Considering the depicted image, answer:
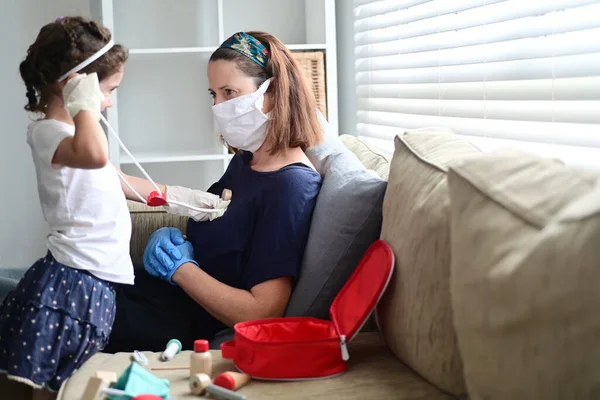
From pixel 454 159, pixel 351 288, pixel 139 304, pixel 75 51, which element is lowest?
pixel 139 304

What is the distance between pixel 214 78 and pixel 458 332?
42.9 inches

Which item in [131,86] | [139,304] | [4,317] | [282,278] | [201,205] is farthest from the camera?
[131,86]

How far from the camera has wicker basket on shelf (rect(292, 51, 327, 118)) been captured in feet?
10.2

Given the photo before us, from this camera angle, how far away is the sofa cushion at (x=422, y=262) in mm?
1374

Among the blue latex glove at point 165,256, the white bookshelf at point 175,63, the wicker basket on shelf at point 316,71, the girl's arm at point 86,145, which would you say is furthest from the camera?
the white bookshelf at point 175,63

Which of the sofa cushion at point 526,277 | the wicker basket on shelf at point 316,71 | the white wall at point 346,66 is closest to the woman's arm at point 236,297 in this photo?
the sofa cushion at point 526,277

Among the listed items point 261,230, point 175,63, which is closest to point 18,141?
point 175,63

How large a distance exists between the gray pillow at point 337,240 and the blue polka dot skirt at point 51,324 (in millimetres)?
449

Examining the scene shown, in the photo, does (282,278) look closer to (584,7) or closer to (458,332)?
(458,332)

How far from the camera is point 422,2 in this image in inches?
94.9

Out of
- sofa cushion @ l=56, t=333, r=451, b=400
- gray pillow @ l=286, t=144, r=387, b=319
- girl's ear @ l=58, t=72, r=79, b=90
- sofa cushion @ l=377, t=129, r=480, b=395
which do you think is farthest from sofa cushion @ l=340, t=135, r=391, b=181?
girl's ear @ l=58, t=72, r=79, b=90

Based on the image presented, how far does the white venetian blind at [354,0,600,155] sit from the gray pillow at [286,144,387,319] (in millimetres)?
404

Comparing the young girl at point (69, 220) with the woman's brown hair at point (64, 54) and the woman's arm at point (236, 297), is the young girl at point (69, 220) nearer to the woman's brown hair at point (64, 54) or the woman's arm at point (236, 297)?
the woman's brown hair at point (64, 54)

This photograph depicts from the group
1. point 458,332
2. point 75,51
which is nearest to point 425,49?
point 75,51
